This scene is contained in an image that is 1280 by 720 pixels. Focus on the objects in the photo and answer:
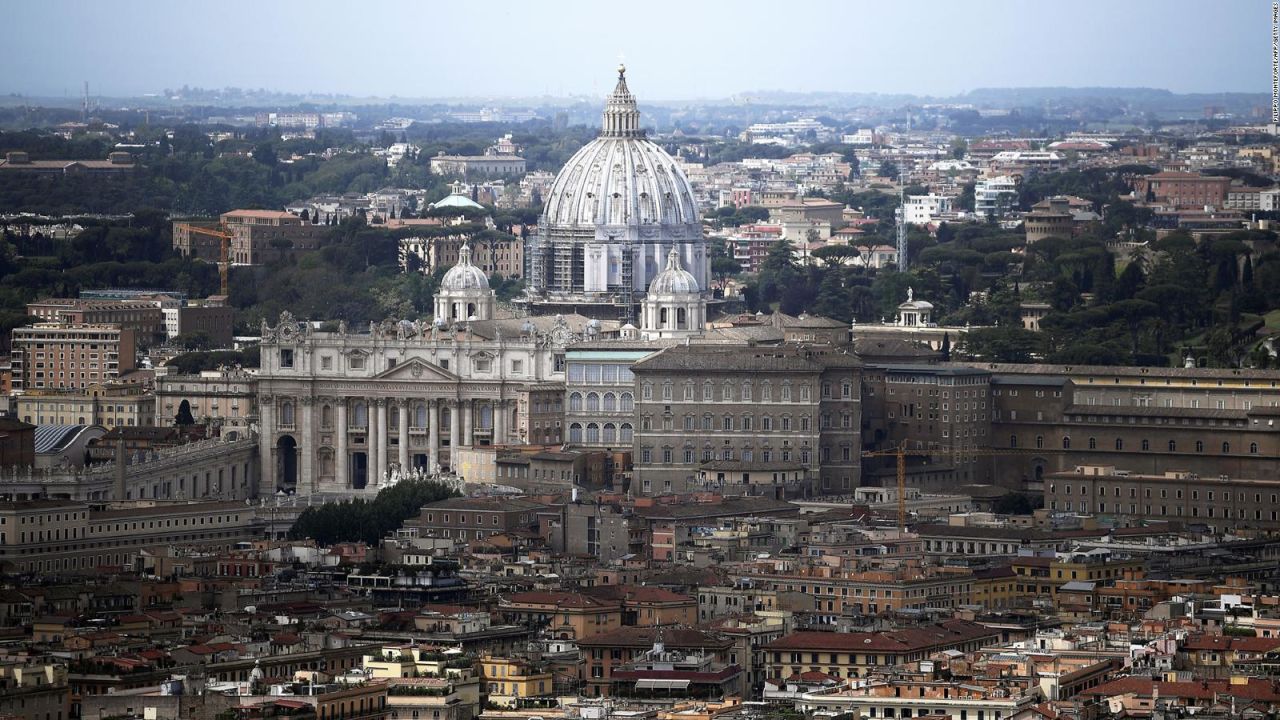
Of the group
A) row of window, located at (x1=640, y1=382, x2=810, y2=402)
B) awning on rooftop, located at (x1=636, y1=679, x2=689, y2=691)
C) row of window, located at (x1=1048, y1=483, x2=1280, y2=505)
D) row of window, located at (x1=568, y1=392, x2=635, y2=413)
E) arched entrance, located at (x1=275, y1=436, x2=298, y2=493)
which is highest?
awning on rooftop, located at (x1=636, y1=679, x2=689, y2=691)

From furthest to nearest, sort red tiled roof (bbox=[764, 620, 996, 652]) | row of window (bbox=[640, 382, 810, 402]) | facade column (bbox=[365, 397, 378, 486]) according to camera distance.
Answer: facade column (bbox=[365, 397, 378, 486])
row of window (bbox=[640, 382, 810, 402])
red tiled roof (bbox=[764, 620, 996, 652])

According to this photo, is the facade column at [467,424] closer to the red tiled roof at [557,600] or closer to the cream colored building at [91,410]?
the cream colored building at [91,410]

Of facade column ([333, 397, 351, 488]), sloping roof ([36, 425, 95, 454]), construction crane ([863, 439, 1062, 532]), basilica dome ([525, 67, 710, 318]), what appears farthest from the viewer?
basilica dome ([525, 67, 710, 318])

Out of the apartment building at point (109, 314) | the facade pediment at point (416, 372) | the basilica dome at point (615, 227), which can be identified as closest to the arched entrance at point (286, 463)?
the facade pediment at point (416, 372)

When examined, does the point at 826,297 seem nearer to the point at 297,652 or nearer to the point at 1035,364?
the point at 1035,364

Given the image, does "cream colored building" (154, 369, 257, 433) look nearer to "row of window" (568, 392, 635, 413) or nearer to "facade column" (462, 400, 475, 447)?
"facade column" (462, 400, 475, 447)

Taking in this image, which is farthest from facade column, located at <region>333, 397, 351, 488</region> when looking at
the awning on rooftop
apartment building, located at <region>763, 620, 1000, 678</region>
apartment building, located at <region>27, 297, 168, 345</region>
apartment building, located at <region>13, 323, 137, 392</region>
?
the awning on rooftop

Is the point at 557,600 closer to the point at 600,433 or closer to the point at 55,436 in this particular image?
the point at 600,433

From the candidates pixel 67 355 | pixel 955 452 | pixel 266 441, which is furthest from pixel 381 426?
pixel 955 452
